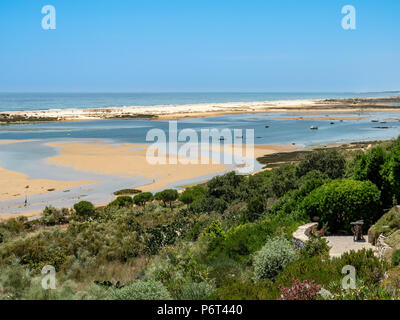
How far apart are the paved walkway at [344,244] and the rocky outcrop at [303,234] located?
568 mm

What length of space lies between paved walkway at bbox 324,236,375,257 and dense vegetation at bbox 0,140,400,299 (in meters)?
0.43

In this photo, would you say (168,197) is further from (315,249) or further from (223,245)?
(315,249)

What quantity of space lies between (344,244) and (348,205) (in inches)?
56.4

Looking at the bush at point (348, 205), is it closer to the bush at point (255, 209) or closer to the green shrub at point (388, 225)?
the green shrub at point (388, 225)

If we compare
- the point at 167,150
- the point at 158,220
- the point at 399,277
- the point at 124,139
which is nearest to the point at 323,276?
the point at 399,277

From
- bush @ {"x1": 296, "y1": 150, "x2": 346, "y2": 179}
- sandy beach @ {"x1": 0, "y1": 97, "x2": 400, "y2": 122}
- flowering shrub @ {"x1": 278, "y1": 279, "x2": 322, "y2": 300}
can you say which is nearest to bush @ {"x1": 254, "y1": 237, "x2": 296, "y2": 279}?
flowering shrub @ {"x1": 278, "y1": 279, "x2": 322, "y2": 300}

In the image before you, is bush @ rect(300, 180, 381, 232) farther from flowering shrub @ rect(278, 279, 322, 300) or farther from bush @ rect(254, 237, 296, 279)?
flowering shrub @ rect(278, 279, 322, 300)

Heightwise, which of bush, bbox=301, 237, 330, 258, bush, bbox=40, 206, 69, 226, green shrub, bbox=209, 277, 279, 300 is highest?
green shrub, bbox=209, 277, 279, 300

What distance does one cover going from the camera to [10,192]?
2864 cm

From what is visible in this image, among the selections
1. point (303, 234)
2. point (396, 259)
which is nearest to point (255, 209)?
point (303, 234)

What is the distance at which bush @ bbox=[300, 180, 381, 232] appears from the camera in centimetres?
1127

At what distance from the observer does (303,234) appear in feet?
34.4

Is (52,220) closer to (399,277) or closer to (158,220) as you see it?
(158,220)

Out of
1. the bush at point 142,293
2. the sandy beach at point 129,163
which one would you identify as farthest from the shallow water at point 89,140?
the bush at point 142,293
